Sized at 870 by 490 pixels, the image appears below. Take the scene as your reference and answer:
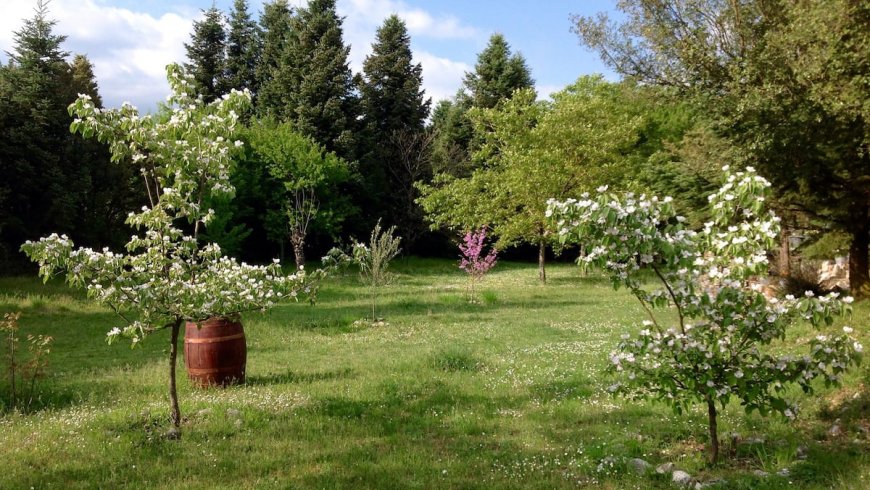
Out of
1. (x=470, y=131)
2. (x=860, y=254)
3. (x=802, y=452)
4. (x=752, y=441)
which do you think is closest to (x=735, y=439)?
(x=752, y=441)

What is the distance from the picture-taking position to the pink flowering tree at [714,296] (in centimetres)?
457

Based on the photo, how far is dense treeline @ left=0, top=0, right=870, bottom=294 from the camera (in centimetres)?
1247

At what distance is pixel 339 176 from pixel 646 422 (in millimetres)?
29910

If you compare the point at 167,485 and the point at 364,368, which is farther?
the point at 364,368

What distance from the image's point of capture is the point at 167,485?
5.07 m

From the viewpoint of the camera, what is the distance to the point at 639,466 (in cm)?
523

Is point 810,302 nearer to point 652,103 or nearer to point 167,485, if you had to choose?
point 167,485

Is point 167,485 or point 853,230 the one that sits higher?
point 853,230

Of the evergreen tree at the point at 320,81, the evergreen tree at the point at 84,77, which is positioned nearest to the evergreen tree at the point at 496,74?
the evergreen tree at the point at 320,81

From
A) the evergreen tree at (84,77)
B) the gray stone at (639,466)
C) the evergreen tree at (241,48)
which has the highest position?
the evergreen tree at (241,48)

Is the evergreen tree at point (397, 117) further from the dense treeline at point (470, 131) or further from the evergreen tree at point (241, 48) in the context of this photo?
the evergreen tree at point (241, 48)

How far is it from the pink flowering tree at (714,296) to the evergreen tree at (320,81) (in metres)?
32.8

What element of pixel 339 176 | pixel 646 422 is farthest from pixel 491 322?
pixel 339 176

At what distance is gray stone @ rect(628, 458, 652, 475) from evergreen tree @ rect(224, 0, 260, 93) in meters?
40.0
